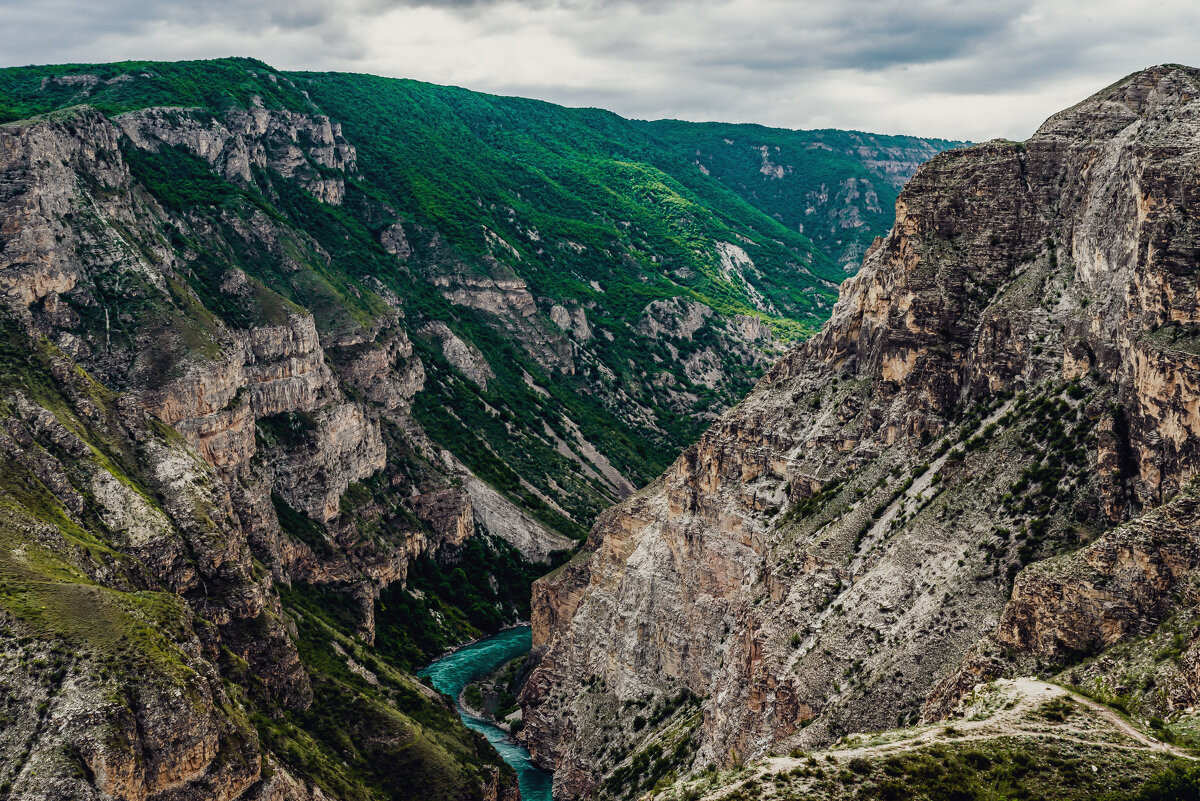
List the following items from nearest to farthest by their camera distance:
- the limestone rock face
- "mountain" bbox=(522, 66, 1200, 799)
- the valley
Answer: "mountain" bbox=(522, 66, 1200, 799), the valley, the limestone rock face

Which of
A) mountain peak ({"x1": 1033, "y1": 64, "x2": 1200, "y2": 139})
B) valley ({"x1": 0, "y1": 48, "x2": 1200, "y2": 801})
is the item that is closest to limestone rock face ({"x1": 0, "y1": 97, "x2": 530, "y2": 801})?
valley ({"x1": 0, "y1": 48, "x2": 1200, "y2": 801})

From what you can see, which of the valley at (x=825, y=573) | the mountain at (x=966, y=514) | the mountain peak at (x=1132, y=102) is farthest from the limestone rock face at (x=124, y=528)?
the mountain peak at (x=1132, y=102)

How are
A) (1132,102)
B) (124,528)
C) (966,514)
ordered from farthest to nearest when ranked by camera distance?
(124,528)
(1132,102)
(966,514)

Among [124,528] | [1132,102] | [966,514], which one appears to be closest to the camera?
[966,514]

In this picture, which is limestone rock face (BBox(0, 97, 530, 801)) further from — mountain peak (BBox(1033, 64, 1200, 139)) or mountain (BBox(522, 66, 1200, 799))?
mountain peak (BBox(1033, 64, 1200, 139))

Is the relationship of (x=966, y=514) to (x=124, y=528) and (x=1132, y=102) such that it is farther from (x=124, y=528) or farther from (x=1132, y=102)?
(x=124, y=528)

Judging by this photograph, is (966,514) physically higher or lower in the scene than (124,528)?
higher

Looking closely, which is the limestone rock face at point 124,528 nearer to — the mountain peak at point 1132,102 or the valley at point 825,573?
the valley at point 825,573

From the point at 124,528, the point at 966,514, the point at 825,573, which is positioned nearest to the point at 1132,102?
the point at 966,514

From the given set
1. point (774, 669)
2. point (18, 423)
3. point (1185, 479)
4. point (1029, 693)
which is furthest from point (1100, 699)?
point (18, 423)
